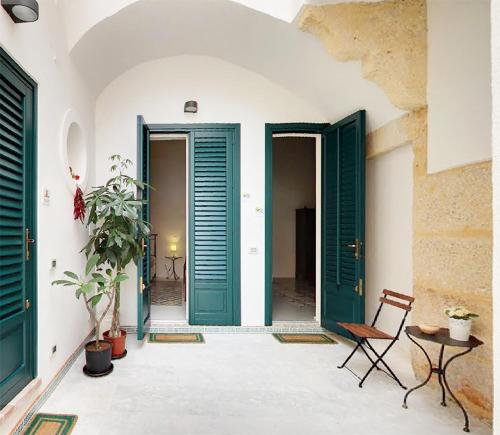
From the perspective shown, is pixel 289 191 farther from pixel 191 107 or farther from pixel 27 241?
pixel 27 241

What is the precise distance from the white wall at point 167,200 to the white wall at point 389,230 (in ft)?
16.3

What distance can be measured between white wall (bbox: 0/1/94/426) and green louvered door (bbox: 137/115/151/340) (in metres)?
0.60

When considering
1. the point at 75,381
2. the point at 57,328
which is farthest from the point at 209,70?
the point at 75,381

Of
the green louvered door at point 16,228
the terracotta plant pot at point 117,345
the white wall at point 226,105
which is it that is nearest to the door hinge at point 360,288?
the white wall at point 226,105

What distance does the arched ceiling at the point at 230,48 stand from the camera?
3297 millimetres

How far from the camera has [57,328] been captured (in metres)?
2.91

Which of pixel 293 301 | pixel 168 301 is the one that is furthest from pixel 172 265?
pixel 293 301

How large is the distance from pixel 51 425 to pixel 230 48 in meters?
3.90

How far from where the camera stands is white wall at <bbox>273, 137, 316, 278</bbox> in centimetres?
800

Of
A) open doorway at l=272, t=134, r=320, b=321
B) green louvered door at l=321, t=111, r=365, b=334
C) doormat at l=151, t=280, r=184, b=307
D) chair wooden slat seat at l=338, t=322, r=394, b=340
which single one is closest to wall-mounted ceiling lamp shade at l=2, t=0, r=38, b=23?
green louvered door at l=321, t=111, r=365, b=334

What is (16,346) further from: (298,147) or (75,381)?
(298,147)

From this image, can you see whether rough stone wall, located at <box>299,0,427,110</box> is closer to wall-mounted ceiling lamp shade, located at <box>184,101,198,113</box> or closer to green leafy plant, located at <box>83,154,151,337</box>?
wall-mounted ceiling lamp shade, located at <box>184,101,198,113</box>

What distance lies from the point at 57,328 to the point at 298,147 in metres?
6.34

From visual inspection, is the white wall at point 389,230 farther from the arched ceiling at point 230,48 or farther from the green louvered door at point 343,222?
the arched ceiling at point 230,48
